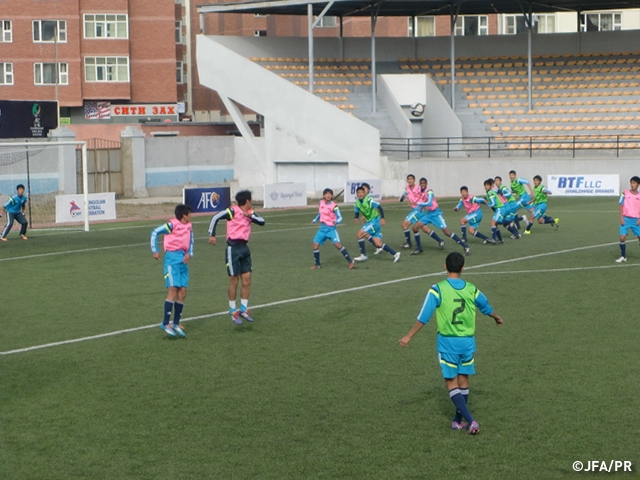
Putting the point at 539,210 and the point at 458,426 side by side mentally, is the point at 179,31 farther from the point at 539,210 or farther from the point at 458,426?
the point at 458,426

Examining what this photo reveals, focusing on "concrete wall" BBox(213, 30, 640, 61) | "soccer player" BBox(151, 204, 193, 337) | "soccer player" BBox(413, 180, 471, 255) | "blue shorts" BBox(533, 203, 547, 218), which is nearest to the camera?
"soccer player" BBox(151, 204, 193, 337)

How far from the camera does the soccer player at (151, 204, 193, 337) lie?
1490 centimetres

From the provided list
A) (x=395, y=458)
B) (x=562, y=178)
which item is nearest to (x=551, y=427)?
(x=395, y=458)

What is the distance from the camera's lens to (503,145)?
47312mm

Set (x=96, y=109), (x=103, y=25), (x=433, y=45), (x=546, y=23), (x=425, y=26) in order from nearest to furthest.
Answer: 1. (x=433, y=45)
2. (x=103, y=25)
3. (x=96, y=109)
4. (x=425, y=26)
5. (x=546, y=23)

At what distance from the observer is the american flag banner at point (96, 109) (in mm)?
68625

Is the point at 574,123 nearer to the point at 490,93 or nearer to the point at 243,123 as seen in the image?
the point at 490,93

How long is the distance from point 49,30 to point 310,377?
59.6 meters

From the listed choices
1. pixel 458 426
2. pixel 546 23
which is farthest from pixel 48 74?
pixel 458 426

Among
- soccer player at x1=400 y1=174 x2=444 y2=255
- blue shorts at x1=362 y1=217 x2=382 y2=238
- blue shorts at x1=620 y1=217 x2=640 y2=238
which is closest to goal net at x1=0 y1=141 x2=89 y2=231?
soccer player at x1=400 y1=174 x2=444 y2=255

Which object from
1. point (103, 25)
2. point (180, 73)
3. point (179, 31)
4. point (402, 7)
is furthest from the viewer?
point (179, 31)

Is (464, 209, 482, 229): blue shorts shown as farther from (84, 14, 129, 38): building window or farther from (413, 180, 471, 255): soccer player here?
(84, 14, 129, 38): building window

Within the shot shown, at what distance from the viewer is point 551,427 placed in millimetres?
10172

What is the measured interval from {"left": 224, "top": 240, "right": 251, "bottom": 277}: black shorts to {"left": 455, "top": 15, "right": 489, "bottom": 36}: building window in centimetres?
6244
